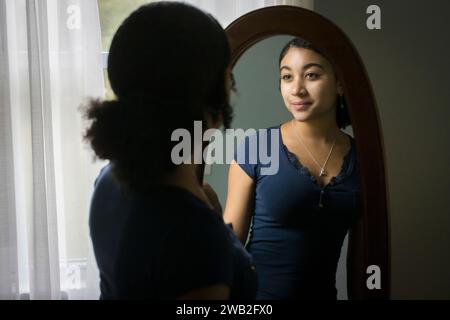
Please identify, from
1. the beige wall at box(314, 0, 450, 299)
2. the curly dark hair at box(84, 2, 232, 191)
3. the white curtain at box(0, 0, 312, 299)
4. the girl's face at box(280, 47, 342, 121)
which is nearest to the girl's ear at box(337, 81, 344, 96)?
the girl's face at box(280, 47, 342, 121)

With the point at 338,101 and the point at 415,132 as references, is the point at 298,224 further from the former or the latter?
the point at 415,132

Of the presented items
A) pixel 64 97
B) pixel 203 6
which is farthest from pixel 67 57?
pixel 203 6

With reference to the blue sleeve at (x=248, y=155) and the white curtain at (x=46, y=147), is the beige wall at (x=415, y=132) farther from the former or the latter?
the white curtain at (x=46, y=147)

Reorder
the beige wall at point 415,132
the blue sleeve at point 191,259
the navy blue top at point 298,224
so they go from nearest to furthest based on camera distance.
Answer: the blue sleeve at point 191,259
the navy blue top at point 298,224
the beige wall at point 415,132

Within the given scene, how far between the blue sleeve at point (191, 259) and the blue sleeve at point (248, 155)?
310mm

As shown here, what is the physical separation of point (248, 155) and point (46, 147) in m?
0.66

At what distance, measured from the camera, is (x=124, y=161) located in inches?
22.7

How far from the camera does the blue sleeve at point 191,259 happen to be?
0.53 m

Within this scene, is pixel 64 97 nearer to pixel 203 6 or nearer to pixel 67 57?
pixel 67 57

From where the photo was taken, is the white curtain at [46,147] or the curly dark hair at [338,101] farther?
the white curtain at [46,147]

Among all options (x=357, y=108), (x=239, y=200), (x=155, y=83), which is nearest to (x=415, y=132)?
(x=357, y=108)

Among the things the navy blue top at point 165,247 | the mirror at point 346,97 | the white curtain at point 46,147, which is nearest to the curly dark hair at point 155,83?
the navy blue top at point 165,247

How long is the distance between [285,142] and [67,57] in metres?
0.70

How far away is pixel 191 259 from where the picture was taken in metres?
0.52
